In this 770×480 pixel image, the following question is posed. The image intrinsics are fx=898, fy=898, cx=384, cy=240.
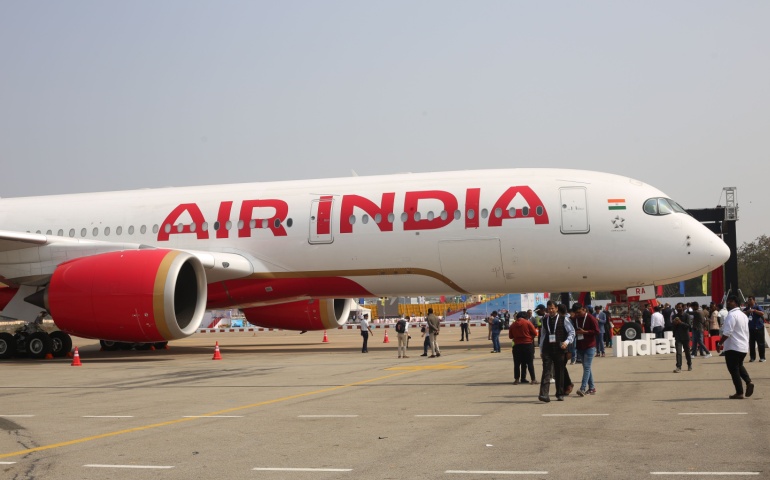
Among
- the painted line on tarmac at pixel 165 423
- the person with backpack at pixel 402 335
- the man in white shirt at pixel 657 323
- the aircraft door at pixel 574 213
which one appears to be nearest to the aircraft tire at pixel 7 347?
the person with backpack at pixel 402 335

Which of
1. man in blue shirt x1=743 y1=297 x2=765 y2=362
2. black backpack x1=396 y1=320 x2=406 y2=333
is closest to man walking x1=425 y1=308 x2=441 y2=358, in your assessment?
black backpack x1=396 y1=320 x2=406 y2=333

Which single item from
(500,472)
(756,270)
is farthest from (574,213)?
(756,270)

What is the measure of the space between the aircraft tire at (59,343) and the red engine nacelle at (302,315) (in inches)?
234

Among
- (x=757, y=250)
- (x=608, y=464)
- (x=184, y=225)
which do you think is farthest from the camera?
(x=757, y=250)

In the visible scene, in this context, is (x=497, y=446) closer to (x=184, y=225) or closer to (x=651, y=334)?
(x=651, y=334)

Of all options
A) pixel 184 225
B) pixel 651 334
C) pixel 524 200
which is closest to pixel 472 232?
pixel 524 200

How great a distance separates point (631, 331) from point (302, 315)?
11.3m

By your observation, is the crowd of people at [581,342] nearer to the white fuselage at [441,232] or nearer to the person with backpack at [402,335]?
the white fuselage at [441,232]

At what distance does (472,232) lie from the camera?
79.2 feet

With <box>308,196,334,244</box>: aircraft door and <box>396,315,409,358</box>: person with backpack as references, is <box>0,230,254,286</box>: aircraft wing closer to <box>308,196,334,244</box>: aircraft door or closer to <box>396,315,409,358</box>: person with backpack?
<box>308,196,334,244</box>: aircraft door

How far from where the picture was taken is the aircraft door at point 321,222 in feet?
83.4

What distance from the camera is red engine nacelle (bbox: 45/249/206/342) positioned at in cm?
2306

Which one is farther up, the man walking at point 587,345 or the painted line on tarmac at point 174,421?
the man walking at point 587,345

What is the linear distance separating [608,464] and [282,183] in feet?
66.8
